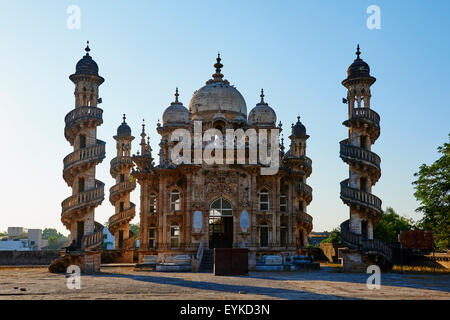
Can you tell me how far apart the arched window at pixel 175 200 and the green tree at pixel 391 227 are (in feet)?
127

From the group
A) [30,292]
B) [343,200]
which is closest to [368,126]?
[343,200]

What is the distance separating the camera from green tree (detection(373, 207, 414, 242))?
7288cm

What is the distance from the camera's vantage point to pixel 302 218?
51.5m

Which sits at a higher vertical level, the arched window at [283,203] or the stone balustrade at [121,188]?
the stone balustrade at [121,188]

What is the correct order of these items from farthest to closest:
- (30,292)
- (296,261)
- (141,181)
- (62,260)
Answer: (141,181) < (296,261) < (62,260) < (30,292)

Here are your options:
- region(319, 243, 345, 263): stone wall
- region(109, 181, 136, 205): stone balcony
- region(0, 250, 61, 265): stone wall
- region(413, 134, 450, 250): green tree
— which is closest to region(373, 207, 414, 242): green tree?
region(319, 243, 345, 263): stone wall

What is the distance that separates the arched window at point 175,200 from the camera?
41.3 meters

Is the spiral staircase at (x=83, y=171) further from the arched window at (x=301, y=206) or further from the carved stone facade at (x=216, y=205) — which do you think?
the arched window at (x=301, y=206)

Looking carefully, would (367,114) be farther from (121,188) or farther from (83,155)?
(121,188)

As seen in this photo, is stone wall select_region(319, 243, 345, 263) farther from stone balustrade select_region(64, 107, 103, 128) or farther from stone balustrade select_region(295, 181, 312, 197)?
stone balustrade select_region(64, 107, 103, 128)

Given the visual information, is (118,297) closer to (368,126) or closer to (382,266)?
(382,266)

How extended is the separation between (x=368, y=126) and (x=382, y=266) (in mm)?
9787

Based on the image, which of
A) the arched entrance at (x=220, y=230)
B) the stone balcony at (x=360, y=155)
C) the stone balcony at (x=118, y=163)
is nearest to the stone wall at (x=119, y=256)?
the stone balcony at (x=118, y=163)

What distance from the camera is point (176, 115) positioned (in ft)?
156
